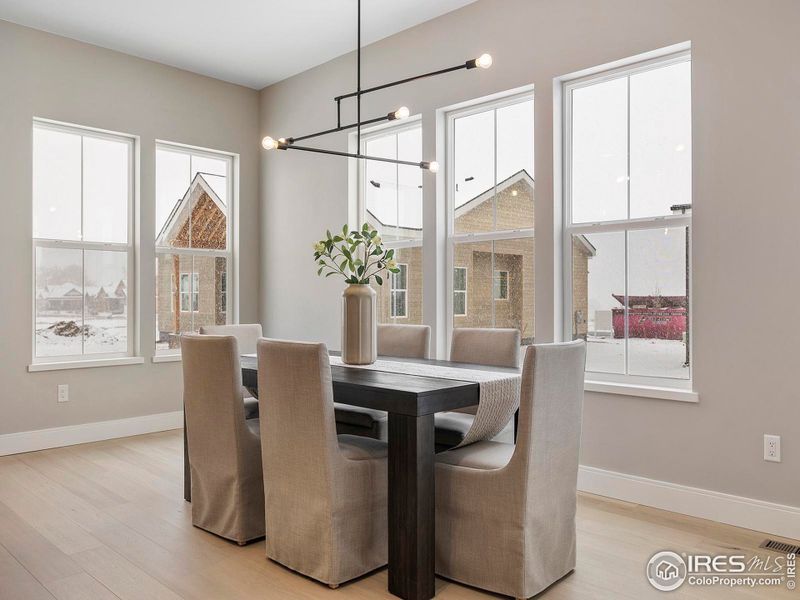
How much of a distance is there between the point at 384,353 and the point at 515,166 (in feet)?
4.79

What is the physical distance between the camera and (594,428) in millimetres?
3582

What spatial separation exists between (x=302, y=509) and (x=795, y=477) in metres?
2.22

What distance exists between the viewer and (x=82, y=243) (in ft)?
15.9

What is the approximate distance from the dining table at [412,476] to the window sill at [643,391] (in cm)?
127

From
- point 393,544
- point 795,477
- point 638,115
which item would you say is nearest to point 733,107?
point 638,115

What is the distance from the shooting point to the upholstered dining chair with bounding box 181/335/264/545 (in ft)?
9.00

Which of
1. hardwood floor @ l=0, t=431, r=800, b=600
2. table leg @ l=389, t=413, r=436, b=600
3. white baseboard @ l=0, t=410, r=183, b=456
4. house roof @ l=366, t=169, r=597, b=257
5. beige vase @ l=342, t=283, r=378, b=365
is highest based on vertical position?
house roof @ l=366, t=169, r=597, b=257

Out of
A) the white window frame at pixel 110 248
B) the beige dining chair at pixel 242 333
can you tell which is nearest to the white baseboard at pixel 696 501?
the beige dining chair at pixel 242 333

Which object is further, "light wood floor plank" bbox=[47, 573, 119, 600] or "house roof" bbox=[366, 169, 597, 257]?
"house roof" bbox=[366, 169, 597, 257]

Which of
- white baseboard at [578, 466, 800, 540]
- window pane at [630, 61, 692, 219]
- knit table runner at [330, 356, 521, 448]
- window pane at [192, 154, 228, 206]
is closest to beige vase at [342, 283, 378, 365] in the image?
knit table runner at [330, 356, 521, 448]

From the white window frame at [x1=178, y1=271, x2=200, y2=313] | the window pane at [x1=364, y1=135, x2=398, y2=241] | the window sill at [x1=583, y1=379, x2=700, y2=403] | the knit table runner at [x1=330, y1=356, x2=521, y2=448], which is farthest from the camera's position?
the white window frame at [x1=178, y1=271, x2=200, y2=313]

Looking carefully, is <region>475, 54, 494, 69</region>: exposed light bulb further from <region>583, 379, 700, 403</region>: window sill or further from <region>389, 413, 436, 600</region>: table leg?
<region>583, 379, 700, 403</region>: window sill

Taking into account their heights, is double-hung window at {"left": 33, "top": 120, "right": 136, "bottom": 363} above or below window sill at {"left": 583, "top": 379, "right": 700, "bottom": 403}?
above

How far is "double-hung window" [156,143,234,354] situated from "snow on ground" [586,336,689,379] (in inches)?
134
